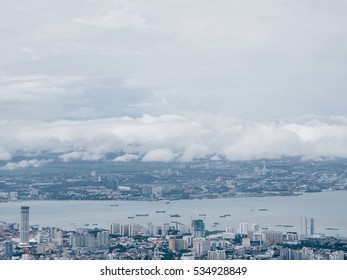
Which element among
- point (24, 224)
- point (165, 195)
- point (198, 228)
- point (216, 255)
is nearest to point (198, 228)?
point (198, 228)

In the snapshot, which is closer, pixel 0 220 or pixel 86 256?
pixel 86 256

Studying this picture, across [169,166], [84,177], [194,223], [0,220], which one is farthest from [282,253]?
[0,220]

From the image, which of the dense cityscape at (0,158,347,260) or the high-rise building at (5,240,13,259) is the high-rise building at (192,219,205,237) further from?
the high-rise building at (5,240,13,259)

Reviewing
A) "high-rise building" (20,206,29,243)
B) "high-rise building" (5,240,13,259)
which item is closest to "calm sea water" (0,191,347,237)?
"high-rise building" (20,206,29,243)

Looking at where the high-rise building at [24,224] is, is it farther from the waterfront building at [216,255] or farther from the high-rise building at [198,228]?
the waterfront building at [216,255]

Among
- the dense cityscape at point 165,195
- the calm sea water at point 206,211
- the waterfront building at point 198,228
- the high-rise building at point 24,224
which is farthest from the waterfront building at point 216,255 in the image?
the high-rise building at point 24,224

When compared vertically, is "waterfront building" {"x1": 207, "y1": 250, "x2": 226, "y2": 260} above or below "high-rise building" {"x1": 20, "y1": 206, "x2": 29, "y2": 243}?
below
